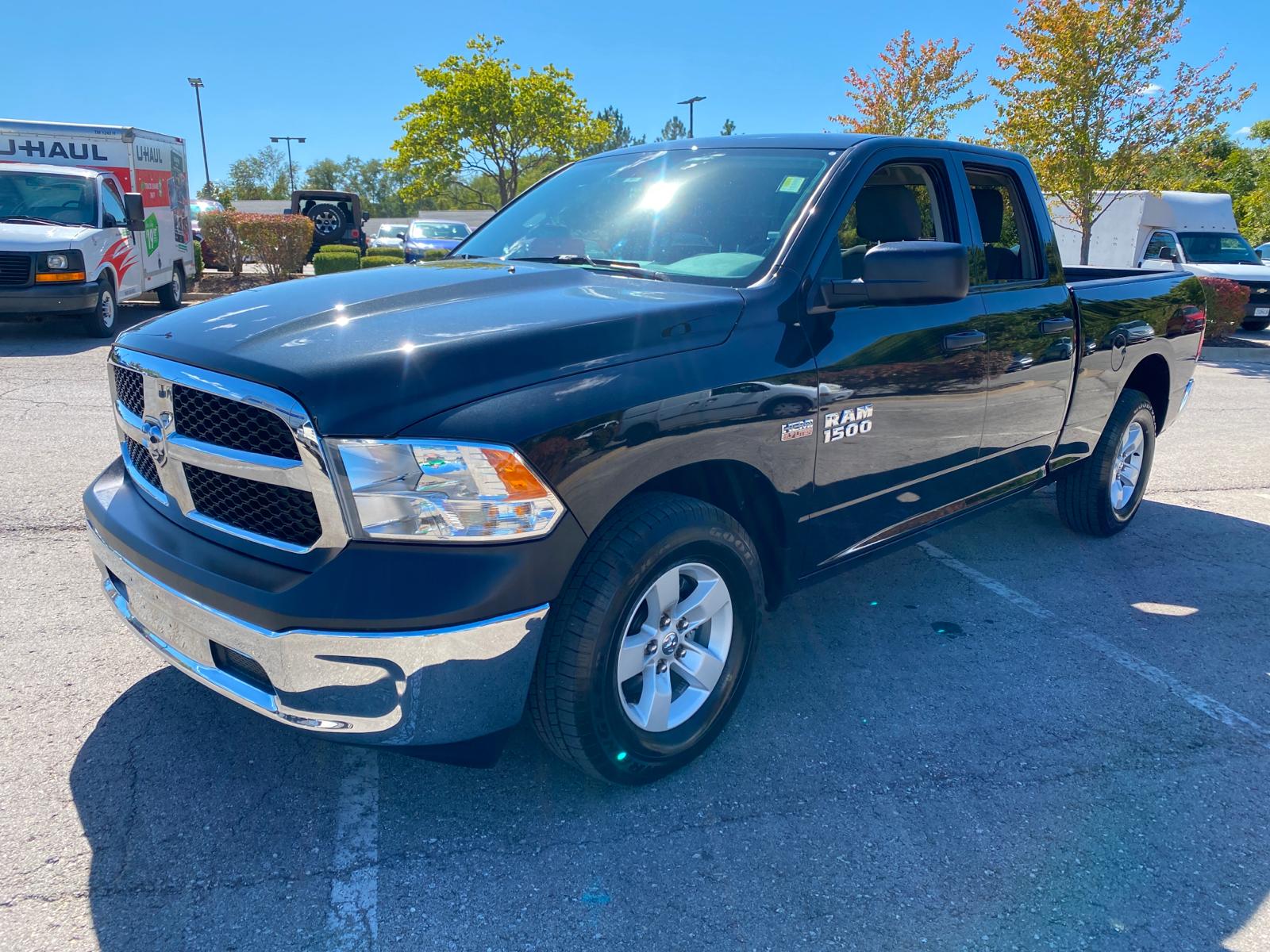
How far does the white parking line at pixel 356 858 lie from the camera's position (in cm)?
224

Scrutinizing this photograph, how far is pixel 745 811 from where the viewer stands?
275 centimetres

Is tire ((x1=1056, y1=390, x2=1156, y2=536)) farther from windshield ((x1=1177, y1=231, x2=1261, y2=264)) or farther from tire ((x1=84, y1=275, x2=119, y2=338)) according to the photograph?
windshield ((x1=1177, y1=231, x2=1261, y2=264))

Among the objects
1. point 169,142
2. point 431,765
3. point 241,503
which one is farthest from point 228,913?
point 169,142

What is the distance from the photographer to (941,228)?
3.87 m

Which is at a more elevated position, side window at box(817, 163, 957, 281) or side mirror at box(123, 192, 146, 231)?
side mirror at box(123, 192, 146, 231)

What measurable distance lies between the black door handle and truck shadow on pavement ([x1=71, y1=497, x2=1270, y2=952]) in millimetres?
1247

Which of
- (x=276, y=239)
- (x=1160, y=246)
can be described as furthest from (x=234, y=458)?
(x=1160, y=246)

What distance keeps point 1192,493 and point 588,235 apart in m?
5.00

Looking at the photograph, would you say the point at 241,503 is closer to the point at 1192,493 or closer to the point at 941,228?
the point at 941,228

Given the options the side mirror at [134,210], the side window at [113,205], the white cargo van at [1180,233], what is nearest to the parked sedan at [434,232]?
the side window at [113,205]

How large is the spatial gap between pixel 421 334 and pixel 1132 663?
3132 millimetres

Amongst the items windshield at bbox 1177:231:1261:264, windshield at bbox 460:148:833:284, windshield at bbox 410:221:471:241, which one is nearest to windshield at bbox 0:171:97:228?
windshield at bbox 460:148:833:284

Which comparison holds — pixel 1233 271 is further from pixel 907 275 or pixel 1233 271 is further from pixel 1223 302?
pixel 907 275

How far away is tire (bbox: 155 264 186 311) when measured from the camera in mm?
14734
